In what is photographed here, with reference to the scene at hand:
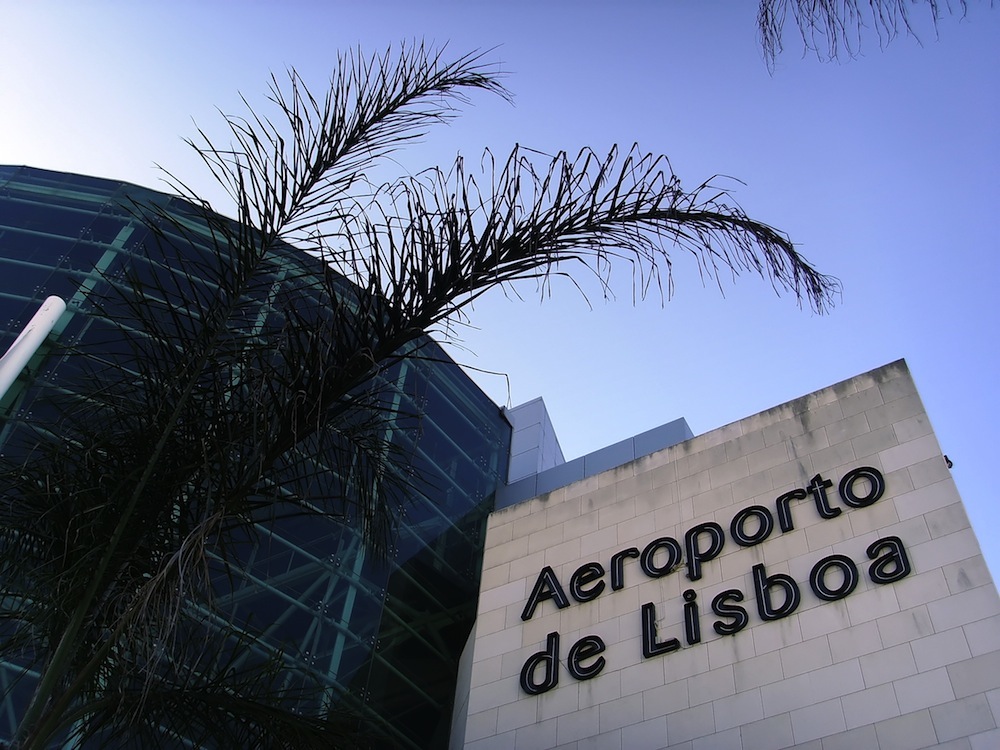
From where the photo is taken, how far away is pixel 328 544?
1134cm

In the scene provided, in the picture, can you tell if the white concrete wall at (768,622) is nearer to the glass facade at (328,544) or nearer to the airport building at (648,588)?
the airport building at (648,588)

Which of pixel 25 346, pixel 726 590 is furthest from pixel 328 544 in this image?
pixel 25 346

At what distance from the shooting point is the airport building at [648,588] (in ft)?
27.8

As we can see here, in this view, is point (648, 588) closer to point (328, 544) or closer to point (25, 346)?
point (328, 544)

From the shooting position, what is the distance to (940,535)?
30.1ft

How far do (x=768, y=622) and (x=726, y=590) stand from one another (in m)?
0.67

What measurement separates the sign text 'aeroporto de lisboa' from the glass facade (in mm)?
1517

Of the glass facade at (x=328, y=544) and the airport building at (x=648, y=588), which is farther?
the glass facade at (x=328, y=544)

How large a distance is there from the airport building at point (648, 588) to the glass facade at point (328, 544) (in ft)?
0.10

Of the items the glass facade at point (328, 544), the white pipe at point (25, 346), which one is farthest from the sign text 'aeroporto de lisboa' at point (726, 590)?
the white pipe at point (25, 346)

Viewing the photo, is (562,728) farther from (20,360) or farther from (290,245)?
(290,245)

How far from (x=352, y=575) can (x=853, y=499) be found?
544 centimetres

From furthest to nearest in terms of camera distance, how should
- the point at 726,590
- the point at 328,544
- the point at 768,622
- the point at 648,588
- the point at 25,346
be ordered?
1. the point at 328,544
2. the point at 648,588
3. the point at 726,590
4. the point at 768,622
5. the point at 25,346

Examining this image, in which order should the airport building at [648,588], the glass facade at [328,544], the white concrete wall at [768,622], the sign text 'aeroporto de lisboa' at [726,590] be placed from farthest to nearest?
the glass facade at [328,544]
the sign text 'aeroporto de lisboa' at [726,590]
the airport building at [648,588]
the white concrete wall at [768,622]
